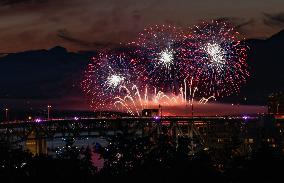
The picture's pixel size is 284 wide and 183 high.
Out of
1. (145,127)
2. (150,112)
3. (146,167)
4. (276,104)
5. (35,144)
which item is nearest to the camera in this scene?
(146,167)

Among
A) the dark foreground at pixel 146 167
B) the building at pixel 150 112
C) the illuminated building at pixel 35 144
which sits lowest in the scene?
the illuminated building at pixel 35 144

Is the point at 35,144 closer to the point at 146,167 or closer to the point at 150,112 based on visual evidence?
the point at 150,112

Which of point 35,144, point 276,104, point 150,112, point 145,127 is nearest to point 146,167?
point 35,144

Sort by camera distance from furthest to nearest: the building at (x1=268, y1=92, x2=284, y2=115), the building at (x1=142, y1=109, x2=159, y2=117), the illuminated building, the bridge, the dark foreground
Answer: the building at (x1=268, y1=92, x2=284, y2=115), the building at (x1=142, y1=109, x2=159, y2=117), the illuminated building, the bridge, the dark foreground

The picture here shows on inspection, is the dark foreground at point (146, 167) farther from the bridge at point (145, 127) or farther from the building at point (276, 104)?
the building at point (276, 104)

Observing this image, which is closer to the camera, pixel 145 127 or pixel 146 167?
pixel 146 167

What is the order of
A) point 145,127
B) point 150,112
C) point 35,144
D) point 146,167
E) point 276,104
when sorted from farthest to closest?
point 276,104 < point 150,112 < point 145,127 < point 35,144 < point 146,167

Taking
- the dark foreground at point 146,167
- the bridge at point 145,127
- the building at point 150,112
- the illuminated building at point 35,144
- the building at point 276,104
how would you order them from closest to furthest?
the dark foreground at point 146,167, the bridge at point 145,127, the illuminated building at point 35,144, the building at point 150,112, the building at point 276,104

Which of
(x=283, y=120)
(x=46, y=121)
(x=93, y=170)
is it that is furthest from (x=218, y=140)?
(x=93, y=170)

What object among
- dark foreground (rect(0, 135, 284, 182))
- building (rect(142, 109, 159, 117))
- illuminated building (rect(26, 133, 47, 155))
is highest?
building (rect(142, 109, 159, 117))

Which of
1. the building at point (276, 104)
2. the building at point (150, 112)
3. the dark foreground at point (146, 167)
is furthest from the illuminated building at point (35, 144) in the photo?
the dark foreground at point (146, 167)

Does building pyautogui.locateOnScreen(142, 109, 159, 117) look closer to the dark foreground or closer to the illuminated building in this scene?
the illuminated building

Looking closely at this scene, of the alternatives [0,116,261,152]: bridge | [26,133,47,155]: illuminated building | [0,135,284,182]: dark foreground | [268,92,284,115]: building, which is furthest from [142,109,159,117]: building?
[0,135,284,182]: dark foreground

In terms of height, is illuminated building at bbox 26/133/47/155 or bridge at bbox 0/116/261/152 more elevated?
bridge at bbox 0/116/261/152
